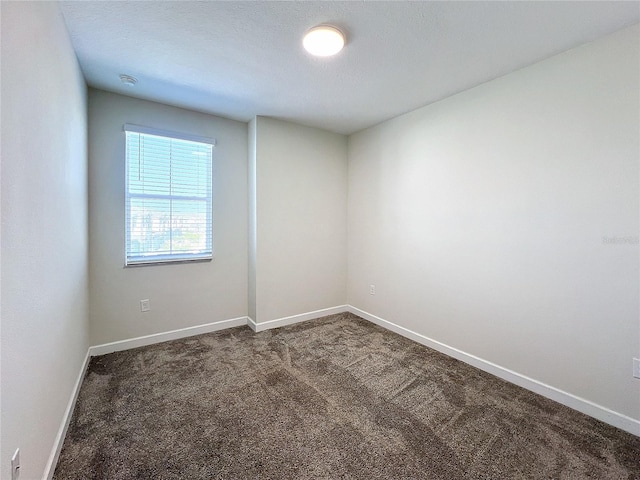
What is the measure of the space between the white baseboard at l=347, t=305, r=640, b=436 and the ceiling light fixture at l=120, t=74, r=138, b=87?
3.66 meters

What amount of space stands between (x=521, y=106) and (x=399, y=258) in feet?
5.96

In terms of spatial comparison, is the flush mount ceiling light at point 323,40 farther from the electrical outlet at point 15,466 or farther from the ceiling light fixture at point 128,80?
the electrical outlet at point 15,466

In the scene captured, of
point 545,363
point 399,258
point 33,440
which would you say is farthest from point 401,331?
point 33,440

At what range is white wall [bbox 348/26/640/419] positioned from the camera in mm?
1837

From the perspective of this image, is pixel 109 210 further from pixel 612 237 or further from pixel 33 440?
pixel 612 237

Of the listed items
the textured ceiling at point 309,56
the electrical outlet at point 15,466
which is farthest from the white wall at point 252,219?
the electrical outlet at point 15,466

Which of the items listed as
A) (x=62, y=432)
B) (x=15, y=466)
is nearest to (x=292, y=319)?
(x=62, y=432)

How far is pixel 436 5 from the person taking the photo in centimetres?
163

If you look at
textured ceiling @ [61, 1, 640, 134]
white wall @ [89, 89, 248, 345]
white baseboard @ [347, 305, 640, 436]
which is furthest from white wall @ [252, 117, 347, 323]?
white baseboard @ [347, 305, 640, 436]

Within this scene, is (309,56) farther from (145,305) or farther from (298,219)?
(145,305)

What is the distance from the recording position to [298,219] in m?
3.69

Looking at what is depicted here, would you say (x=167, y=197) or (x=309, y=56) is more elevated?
(x=309, y=56)

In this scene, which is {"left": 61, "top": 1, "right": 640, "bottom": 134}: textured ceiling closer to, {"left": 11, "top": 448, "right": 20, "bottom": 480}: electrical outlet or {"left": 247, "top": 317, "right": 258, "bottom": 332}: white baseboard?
{"left": 11, "top": 448, "right": 20, "bottom": 480}: electrical outlet

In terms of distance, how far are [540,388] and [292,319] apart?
254 centimetres
